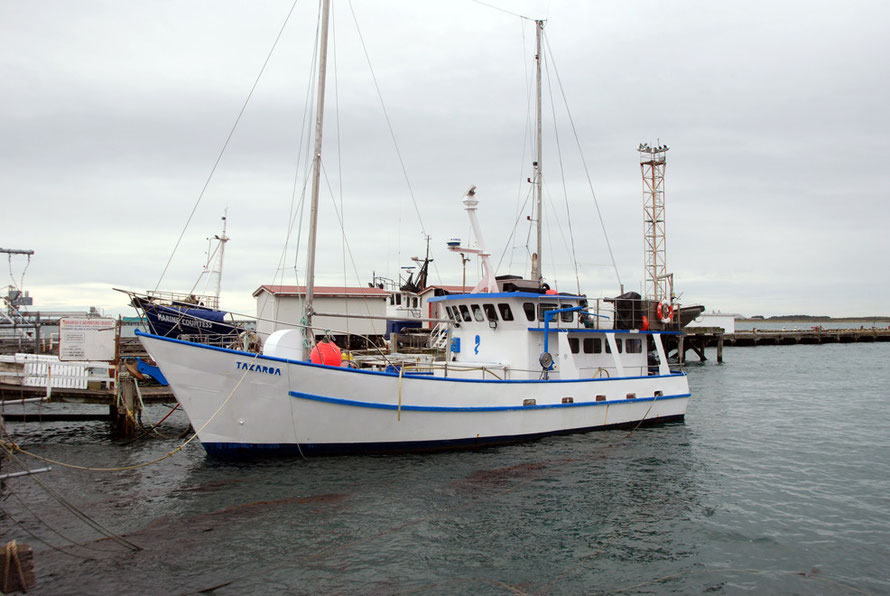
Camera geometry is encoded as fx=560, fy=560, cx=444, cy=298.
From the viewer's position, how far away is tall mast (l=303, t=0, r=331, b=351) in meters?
12.1

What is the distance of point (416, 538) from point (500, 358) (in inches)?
290

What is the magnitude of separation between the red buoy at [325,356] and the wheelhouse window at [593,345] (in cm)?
742

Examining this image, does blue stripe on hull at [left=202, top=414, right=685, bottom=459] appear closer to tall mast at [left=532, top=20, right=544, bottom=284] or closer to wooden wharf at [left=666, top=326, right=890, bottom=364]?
tall mast at [left=532, top=20, right=544, bottom=284]

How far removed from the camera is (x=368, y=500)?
9914 millimetres

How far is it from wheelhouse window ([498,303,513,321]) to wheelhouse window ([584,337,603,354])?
8.33 ft

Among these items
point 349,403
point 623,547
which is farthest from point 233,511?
point 623,547

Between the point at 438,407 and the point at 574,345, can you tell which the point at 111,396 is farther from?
the point at 574,345

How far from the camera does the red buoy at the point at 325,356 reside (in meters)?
12.1

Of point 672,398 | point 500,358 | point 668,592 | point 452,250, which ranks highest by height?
point 452,250

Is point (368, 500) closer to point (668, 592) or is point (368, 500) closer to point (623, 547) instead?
point (623, 547)

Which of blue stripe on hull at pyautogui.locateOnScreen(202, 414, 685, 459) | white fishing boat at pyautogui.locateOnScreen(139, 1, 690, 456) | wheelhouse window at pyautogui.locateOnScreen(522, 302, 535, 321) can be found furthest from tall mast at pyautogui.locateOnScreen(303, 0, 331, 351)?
wheelhouse window at pyautogui.locateOnScreen(522, 302, 535, 321)

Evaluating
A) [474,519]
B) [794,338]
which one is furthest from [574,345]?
[794,338]

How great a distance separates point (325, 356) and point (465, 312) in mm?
4964

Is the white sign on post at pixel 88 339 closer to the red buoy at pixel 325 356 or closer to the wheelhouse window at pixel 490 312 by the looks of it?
the red buoy at pixel 325 356
